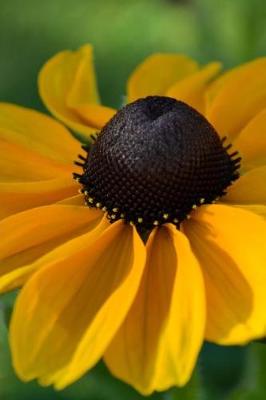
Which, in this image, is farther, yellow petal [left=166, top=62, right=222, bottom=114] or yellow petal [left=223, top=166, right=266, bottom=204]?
yellow petal [left=166, top=62, right=222, bottom=114]

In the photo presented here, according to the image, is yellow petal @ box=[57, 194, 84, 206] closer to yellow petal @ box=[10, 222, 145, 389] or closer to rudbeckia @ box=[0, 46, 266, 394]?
rudbeckia @ box=[0, 46, 266, 394]

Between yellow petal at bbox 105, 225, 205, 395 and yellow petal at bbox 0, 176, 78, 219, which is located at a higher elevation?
yellow petal at bbox 0, 176, 78, 219

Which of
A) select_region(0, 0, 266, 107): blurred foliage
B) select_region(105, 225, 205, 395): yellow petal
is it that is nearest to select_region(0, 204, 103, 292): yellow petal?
select_region(105, 225, 205, 395): yellow petal

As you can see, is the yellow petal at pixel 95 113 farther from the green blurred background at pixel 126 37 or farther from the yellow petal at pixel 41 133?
the green blurred background at pixel 126 37

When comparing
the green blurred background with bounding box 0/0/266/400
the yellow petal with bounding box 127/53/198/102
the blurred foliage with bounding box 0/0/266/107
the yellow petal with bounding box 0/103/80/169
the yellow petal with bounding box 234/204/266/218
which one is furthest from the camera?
the blurred foliage with bounding box 0/0/266/107

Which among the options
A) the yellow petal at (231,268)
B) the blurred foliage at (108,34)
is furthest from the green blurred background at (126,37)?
the yellow petal at (231,268)

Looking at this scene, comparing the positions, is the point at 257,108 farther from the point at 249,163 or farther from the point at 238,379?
the point at 238,379

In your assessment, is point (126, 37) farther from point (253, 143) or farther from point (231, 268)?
point (231, 268)

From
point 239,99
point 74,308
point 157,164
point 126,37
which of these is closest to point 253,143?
point 239,99
